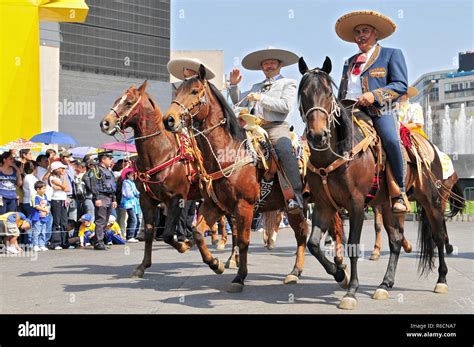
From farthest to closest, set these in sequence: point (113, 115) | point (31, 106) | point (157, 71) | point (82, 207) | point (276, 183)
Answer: point (157, 71) → point (31, 106) → point (82, 207) → point (113, 115) → point (276, 183)

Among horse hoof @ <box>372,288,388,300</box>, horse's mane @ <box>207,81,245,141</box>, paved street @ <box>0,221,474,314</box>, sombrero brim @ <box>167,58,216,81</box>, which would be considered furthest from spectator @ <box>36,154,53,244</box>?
horse hoof @ <box>372,288,388,300</box>

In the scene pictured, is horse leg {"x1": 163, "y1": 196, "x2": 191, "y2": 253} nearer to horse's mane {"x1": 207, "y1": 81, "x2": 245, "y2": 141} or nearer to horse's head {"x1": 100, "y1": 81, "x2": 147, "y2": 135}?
horse's head {"x1": 100, "y1": 81, "x2": 147, "y2": 135}

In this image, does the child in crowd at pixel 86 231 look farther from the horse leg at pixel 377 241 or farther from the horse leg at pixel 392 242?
the horse leg at pixel 392 242

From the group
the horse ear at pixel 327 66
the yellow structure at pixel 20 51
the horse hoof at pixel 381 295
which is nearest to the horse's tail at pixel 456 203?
the horse hoof at pixel 381 295

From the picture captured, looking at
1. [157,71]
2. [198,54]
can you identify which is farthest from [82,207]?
[157,71]

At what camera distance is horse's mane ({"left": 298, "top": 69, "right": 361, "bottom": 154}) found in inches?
271

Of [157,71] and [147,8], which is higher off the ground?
[147,8]

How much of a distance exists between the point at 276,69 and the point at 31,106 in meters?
12.2

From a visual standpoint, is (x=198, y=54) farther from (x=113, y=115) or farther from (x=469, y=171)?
(x=113, y=115)

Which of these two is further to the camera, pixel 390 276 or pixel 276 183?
pixel 276 183

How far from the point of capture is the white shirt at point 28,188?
14.7m

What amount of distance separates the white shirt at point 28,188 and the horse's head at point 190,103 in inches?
312
